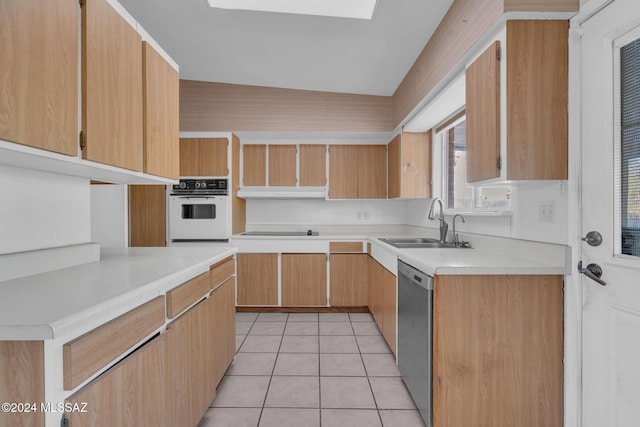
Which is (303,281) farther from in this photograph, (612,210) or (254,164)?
(612,210)

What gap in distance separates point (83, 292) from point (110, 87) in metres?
0.96

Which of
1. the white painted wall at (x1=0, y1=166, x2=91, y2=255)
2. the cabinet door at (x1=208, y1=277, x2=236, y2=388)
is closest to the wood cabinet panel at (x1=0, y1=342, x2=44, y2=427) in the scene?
the white painted wall at (x1=0, y1=166, x2=91, y2=255)

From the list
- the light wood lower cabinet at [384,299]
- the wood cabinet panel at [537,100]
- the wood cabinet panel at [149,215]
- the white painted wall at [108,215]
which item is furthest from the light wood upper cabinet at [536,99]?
the white painted wall at [108,215]

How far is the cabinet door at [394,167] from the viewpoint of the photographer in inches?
139

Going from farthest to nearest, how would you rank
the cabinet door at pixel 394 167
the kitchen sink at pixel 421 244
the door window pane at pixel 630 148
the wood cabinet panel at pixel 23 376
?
the cabinet door at pixel 394 167 → the kitchen sink at pixel 421 244 → the door window pane at pixel 630 148 → the wood cabinet panel at pixel 23 376

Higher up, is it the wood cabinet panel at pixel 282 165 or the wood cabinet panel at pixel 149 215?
the wood cabinet panel at pixel 282 165

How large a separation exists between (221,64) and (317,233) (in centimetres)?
236

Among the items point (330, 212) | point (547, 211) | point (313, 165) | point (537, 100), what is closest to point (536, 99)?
point (537, 100)

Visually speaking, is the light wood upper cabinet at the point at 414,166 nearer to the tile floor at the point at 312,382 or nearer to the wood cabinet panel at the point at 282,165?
the wood cabinet panel at the point at 282,165

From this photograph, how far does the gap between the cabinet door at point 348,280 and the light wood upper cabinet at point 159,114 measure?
2.20 meters

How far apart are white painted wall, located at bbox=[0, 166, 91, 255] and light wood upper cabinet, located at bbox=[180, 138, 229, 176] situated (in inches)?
75.6

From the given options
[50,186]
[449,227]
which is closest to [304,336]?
[449,227]

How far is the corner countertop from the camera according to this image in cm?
72

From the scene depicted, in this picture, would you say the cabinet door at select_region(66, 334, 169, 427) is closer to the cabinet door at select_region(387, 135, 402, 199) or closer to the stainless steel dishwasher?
the stainless steel dishwasher
